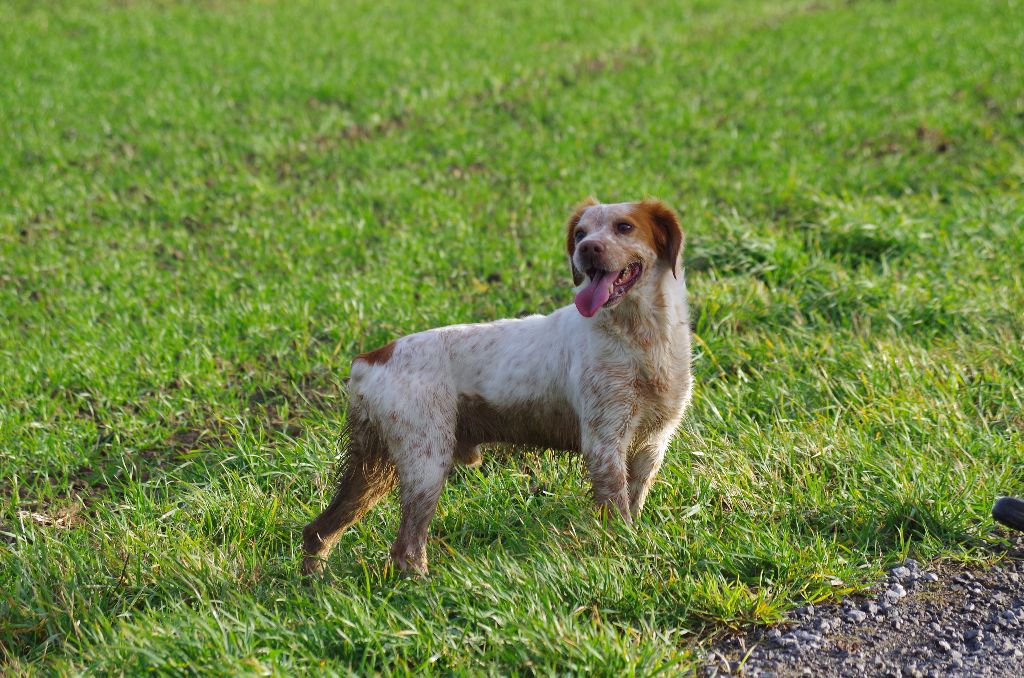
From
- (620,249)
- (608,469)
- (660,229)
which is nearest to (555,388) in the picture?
(608,469)

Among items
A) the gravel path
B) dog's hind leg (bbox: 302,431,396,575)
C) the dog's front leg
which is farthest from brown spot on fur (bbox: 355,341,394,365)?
the gravel path

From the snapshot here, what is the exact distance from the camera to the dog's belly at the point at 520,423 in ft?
13.5

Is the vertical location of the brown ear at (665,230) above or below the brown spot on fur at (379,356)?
above

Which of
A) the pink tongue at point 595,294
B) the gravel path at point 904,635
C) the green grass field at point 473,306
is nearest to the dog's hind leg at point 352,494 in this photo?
the green grass field at point 473,306

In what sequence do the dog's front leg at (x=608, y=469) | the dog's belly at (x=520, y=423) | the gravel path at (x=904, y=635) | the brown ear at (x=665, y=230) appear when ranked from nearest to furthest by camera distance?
the gravel path at (x=904, y=635) → the dog's front leg at (x=608, y=469) → the brown ear at (x=665, y=230) → the dog's belly at (x=520, y=423)

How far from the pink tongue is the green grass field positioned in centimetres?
86

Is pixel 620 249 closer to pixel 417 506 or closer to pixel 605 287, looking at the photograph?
pixel 605 287

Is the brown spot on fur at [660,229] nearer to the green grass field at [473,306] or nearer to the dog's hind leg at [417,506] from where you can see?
the green grass field at [473,306]

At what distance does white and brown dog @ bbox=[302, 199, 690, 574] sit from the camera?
3.90 meters

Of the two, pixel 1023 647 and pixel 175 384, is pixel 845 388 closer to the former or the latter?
pixel 1023 647

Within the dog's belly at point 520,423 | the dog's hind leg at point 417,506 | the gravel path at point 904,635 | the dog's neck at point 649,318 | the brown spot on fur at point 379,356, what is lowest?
the gravel path at point 904,635

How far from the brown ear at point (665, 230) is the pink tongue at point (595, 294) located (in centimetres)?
29

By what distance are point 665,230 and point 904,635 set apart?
5.68ft

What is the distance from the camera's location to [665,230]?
402 cm
